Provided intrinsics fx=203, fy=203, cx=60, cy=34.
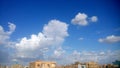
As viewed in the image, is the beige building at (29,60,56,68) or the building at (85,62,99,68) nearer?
the building at (85,62,99,68)

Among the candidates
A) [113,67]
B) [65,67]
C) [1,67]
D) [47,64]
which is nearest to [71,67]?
[65,67]

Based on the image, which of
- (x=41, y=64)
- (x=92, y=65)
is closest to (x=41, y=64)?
(x=41, y=64)

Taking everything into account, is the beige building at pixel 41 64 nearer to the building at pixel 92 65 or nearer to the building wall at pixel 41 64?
the building wall at pixel 41 64

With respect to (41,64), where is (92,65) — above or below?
below

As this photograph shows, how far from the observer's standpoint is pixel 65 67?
1248 centimetres

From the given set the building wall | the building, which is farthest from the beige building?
the building

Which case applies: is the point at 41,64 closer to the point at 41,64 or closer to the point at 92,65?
the point at 41,64

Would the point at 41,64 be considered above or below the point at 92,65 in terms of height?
above

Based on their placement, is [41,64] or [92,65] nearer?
[92,65]

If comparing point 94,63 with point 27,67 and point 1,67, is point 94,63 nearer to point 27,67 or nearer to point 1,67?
point 27,67

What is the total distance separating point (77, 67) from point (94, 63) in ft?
3.18

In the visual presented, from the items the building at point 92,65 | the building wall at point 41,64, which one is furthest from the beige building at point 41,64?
the building at point 92,65

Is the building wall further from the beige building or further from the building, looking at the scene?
the building

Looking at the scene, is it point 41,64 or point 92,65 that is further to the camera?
point 41,64
